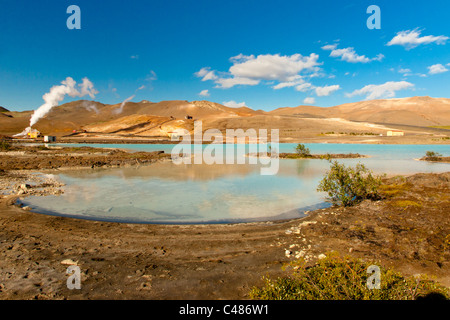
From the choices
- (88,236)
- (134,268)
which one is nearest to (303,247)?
(134,268)

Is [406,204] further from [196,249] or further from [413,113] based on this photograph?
[413,113]

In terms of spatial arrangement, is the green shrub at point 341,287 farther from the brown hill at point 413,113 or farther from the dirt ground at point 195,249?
the brown hill at point 413,113

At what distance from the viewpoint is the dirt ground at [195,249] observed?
16.5 ft

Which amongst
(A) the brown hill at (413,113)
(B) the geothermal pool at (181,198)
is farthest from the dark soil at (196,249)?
(A) the brown hill at (413,113)

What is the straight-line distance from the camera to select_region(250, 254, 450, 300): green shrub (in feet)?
13.9

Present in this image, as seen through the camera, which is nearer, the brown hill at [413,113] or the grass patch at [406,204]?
the grass patch at [406,204]

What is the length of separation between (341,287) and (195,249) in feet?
11.6

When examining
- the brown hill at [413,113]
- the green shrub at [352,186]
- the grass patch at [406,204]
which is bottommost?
the grass patch at [406,204]

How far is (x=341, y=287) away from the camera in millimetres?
4578

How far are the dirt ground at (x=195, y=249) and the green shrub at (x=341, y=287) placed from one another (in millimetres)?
554
